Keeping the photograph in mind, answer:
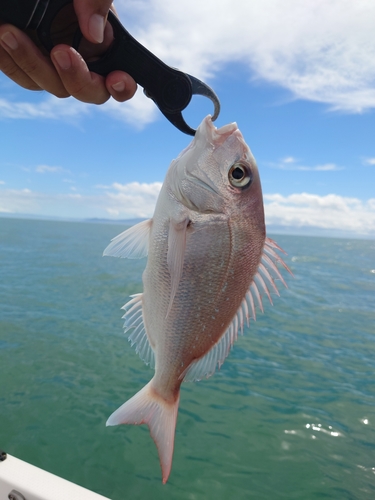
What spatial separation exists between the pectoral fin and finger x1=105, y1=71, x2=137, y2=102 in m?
0.83

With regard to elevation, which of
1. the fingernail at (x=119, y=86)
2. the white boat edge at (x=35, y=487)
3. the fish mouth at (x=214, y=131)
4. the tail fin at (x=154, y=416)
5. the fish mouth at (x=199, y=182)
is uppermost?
the fingernail at (x=119, y=86)

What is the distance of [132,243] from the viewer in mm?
1965

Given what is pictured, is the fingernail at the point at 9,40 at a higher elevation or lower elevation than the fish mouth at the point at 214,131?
higher

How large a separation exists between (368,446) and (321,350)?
467 centimetres

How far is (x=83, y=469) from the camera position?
507 cm

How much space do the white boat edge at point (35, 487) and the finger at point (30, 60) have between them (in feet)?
10.0

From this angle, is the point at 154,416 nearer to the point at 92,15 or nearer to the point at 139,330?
the point at 139,330

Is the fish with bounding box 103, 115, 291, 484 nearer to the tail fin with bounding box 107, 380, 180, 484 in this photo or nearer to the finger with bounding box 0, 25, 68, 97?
the tail fin with bounding box 107, 380, 180, 484

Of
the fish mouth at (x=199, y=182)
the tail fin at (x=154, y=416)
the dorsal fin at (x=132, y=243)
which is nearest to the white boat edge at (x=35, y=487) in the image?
the tail fin at (x=154, y=416)

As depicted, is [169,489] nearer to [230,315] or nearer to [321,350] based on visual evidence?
[230,315]

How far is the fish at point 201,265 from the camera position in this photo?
179cm

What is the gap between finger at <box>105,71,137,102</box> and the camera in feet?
6.55

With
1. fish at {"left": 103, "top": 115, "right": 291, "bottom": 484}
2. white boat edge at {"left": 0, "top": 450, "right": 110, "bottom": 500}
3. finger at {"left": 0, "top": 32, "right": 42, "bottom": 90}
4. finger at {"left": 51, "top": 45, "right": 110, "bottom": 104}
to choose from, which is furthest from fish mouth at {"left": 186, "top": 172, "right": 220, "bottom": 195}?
white boat edge at {"left": 0, "top": 450, "right": 110, "bottom": 500}

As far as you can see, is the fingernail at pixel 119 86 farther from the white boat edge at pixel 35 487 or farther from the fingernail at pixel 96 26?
the white boat edge at pixel 35 487
